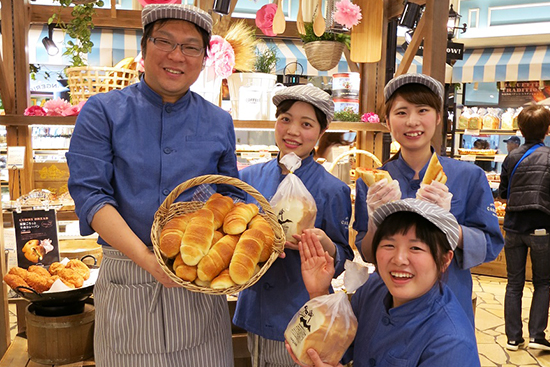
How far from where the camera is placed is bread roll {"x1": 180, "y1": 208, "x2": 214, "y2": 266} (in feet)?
4.54

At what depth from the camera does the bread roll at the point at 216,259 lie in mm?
1385

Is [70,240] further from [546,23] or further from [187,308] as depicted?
[546,23]

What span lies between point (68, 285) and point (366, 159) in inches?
89.5

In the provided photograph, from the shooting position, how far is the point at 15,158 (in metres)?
3.01

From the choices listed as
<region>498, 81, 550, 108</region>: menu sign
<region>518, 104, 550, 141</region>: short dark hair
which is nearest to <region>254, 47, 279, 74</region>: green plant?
<region>518, 104, 550, 141</region>: short dark hair

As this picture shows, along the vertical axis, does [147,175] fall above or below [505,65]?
below

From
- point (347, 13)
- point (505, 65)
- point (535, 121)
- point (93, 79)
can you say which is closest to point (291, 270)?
point (93, 79)

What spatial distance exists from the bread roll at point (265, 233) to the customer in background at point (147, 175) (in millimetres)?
280

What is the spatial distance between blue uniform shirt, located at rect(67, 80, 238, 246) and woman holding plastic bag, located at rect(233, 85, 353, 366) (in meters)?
0.29

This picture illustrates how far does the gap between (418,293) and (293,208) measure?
0.51 meters

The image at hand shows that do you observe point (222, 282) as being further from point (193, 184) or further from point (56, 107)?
point (56, 107)

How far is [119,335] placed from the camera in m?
1.63

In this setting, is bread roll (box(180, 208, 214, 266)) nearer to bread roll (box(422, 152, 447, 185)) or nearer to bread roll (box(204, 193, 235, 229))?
bread roll (box(204, 193, 235, 229))

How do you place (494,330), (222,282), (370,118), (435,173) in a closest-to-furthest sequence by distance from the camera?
(222,282), (435,173), (370,118), (494,330)
